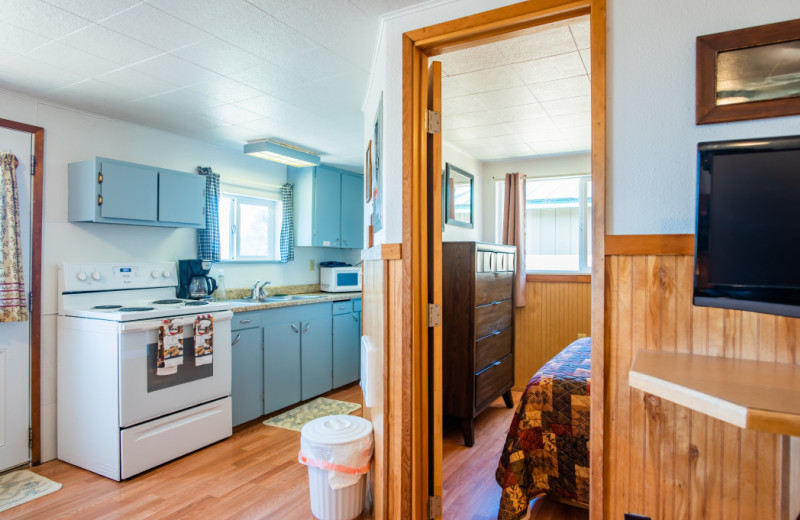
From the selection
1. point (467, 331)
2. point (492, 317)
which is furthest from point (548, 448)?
point (492, 317)

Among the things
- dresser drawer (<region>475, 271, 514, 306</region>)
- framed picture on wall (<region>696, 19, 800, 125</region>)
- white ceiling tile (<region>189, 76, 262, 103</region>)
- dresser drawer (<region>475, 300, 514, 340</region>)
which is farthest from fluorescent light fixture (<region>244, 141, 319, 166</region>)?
framed picture on wall (<region>696, 19, 800, 125</region>)

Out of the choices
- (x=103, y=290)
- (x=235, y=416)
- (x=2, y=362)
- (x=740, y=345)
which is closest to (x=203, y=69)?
(x=103, y=290)

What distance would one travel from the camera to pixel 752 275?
1.03m

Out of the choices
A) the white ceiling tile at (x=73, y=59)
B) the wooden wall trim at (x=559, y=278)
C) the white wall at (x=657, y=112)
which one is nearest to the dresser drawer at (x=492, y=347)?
A: the wooden wall trim at (x=559, y=278)

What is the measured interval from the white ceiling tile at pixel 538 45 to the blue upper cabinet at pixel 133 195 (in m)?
2.50

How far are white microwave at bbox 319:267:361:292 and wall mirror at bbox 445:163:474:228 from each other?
131 centimetres

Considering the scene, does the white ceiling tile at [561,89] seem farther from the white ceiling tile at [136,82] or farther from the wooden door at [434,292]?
the white ceiling tile at [136,82]

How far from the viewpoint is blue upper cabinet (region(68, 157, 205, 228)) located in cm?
293

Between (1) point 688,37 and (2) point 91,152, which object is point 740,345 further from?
(2) point 91,152

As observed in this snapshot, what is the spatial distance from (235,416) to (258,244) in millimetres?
1736

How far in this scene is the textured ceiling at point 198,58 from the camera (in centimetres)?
187

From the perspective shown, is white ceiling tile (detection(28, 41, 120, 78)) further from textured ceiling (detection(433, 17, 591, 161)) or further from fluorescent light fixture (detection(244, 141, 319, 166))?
textured ceiling (detection(433, 17, 591, 161))

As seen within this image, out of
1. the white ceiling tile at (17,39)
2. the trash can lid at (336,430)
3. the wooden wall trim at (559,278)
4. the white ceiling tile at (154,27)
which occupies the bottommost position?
the trash can lid at (336,430)

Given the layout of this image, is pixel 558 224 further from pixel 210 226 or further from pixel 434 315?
pixel 210 226
